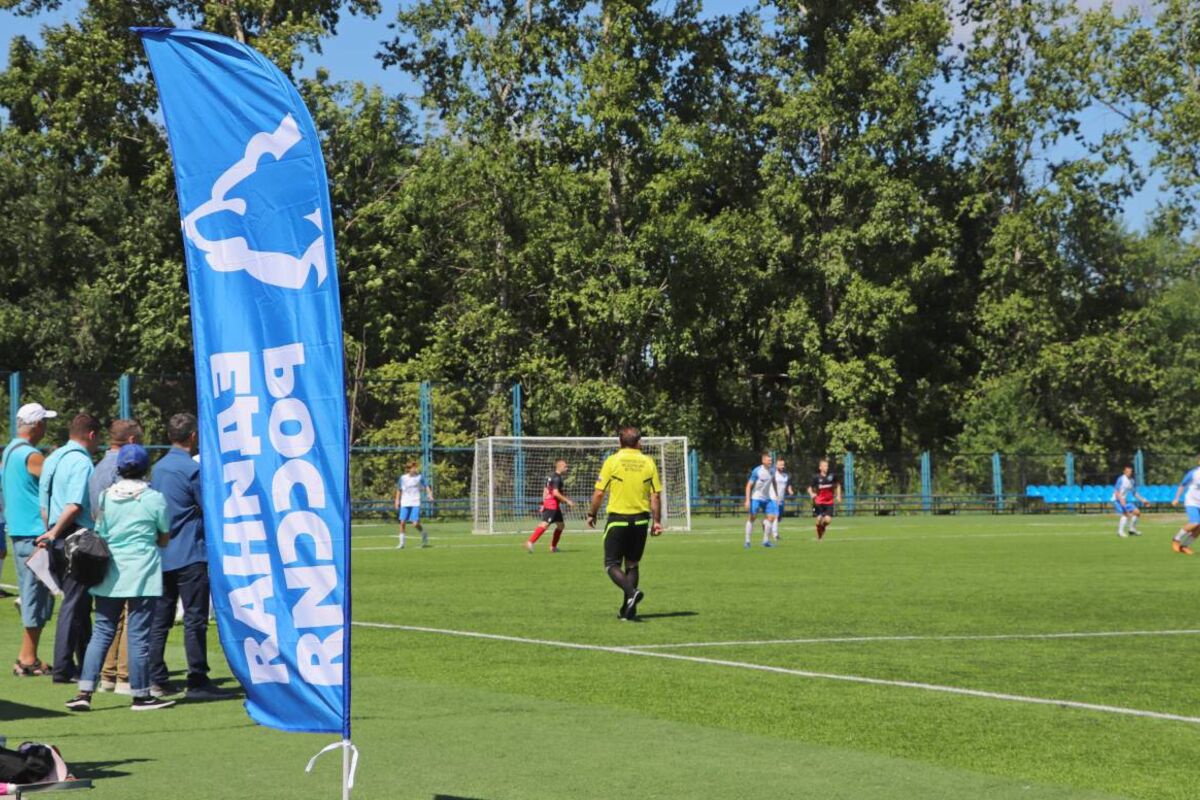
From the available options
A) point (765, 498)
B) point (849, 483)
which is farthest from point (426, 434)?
point (849, 483)

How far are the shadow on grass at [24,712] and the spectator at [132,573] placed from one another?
191 millimetres

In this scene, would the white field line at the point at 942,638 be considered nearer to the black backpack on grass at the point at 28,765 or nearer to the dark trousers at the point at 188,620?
the dark trousers at the point at 188,620

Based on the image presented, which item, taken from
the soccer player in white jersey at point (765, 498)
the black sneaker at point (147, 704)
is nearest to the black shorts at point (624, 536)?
the black sneaker at point (147, 704)

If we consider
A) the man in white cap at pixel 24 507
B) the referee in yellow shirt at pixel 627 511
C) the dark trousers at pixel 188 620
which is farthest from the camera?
the referee in yellow shirt at pixel 627 511

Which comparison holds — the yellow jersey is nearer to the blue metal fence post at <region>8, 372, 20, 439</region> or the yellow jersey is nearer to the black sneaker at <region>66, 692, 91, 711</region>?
the black sneaker at <region>66, 692, 91, 711</region>

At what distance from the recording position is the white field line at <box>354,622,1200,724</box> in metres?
10.8

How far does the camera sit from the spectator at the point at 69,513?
12.3m

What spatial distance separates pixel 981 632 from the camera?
16.1 meters

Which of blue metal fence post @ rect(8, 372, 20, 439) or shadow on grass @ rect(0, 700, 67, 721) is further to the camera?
blue metal fence post @ rect(8, 372, 20, 439)

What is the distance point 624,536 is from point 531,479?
30.2 m

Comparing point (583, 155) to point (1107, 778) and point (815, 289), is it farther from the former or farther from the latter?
point (1107, 778)

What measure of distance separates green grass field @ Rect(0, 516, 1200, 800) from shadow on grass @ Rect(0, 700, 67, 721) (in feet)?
0.09

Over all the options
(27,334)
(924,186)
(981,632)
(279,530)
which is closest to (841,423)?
(924,186)

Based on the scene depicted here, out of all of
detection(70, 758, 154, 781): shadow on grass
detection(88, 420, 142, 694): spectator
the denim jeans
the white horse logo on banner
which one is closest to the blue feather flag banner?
the white horse logo on banner
